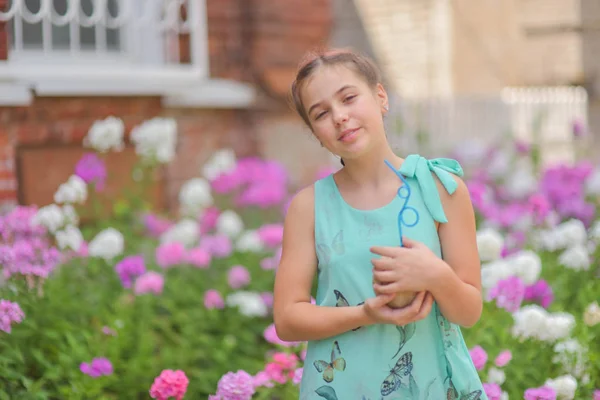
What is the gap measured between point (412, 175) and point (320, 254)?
25cm

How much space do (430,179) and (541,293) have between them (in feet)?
5.19

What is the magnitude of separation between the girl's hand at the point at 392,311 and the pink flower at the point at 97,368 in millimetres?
1260

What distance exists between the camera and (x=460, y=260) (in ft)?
6.04

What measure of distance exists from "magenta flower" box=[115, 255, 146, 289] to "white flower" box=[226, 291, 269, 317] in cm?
37

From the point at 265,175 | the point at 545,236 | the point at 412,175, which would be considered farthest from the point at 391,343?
the point at 265,175

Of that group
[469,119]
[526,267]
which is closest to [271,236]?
[526,267]

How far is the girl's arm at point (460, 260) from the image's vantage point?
1777 millimetres

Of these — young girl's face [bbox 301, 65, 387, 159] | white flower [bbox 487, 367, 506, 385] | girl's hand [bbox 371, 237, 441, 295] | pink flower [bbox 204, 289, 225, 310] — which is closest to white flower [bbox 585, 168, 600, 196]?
pink flower [bbox 204, 289, 225, 310]

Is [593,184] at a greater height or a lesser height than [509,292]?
greater

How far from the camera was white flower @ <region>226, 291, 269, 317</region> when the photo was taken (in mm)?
3662

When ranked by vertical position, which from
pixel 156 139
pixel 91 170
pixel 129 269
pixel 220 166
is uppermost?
pixel 220 166

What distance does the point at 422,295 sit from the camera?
68.1 inches

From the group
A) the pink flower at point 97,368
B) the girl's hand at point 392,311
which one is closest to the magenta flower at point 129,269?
the pink flower at point 97,368

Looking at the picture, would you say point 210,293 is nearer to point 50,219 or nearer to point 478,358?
point 50,219
